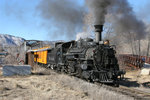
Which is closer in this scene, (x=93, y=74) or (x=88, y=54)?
(x=93, y=74)

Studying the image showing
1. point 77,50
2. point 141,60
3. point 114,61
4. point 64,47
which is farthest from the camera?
point 141,60

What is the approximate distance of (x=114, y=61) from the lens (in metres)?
11.9

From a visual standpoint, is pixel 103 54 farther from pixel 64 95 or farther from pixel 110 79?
pixel 64 95

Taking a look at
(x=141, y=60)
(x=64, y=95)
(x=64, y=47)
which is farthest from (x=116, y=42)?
(x=64, y=95)

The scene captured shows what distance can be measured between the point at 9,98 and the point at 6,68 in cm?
678

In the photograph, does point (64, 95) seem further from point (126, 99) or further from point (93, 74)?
point (93, 74)

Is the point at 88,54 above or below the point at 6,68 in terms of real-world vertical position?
above

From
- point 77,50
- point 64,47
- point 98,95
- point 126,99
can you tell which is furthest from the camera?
point 64,47

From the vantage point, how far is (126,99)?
7.05 meters

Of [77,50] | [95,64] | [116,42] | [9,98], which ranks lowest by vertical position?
[9,98]

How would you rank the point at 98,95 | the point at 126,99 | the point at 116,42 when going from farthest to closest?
the point at 116,42 → the point at 98,95 → the point at 126,99

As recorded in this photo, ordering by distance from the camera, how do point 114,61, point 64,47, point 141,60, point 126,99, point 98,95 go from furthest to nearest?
1. point 141,60
2. point 64,47
3. point 114,61
4. point 98,95
5. point 126,99

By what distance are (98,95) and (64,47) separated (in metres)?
8.44

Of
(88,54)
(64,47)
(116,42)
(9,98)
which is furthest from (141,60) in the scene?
(9,98)
